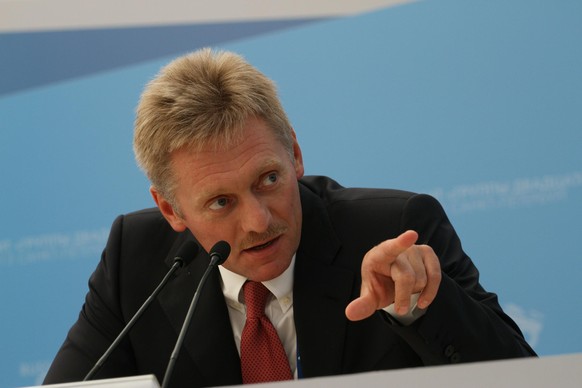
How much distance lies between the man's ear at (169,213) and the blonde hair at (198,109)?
0.13ft

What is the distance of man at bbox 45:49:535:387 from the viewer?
2215 mm

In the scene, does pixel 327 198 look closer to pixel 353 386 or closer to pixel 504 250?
pixel 504 250

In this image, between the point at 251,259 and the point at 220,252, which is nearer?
the point at 220,252

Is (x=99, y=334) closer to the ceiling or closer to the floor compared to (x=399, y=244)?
closer to the floor

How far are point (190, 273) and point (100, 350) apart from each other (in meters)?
0.33

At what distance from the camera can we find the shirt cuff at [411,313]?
1997mm

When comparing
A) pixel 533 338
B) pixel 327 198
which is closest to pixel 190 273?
pixel 327 198

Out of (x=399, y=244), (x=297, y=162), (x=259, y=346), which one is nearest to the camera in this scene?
(x=399, y=244)

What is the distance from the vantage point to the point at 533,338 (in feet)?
11.1

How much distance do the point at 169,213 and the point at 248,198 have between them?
13.8 inches

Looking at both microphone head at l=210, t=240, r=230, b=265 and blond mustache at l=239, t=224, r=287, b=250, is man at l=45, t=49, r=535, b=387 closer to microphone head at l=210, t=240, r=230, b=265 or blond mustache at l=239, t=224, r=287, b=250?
blond mustache at l=239, t=224, r=287, b=250

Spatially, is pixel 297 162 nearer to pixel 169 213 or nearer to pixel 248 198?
pixel 248 198

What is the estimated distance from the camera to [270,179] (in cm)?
227

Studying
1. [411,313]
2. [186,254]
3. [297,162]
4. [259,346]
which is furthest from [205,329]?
[411,313]
